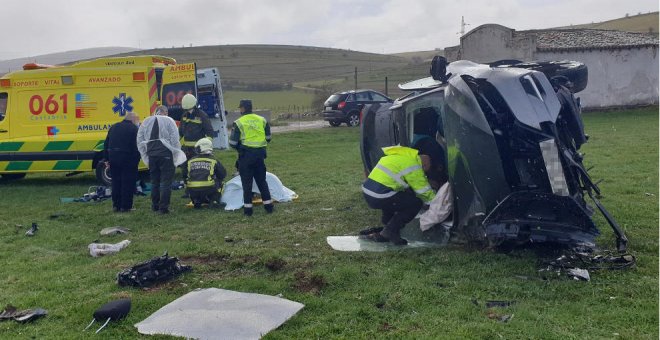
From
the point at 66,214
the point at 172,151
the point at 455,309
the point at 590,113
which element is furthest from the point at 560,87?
the point at 590,113

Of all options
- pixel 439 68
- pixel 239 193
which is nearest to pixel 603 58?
pixel 239 193

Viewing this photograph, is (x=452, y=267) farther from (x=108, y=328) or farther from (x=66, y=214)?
(x=66, y=214)

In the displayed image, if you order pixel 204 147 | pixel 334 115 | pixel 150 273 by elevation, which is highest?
pixel 334 115

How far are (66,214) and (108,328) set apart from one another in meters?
5.45

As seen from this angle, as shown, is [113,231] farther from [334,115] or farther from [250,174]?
[334,115]

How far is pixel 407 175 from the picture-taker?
6.07m

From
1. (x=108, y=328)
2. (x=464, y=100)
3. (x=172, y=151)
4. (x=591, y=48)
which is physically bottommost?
(x=108, y=328)

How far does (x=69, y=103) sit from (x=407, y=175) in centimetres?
849

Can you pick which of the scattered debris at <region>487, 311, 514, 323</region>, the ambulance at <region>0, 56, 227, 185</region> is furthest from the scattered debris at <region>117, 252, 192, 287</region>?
the ambulance at <region>0, 56, 227, 185</region>

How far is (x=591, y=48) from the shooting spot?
24641 mm

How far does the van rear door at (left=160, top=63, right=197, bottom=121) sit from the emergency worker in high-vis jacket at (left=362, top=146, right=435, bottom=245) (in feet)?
22.3

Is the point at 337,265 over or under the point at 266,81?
under

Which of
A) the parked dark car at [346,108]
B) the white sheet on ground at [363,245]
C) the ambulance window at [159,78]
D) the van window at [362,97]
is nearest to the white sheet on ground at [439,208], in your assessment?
the white sheet on ground at [363,245]

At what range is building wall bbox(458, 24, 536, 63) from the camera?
2462 centimetres
